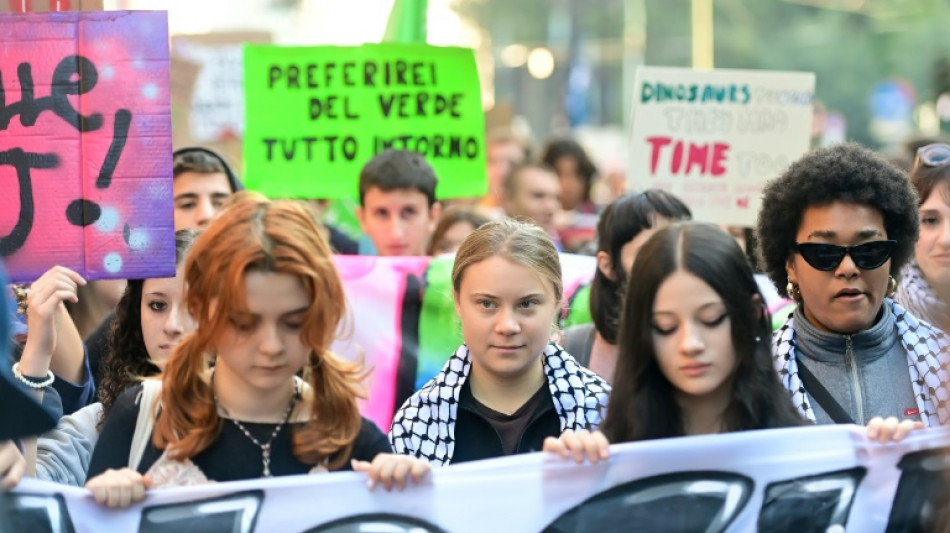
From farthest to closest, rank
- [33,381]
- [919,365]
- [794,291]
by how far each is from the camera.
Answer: [794,291], [919,365], [33,381]

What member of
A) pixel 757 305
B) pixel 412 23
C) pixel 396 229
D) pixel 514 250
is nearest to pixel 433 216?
pixel 396 229

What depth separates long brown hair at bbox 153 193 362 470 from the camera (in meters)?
3.33

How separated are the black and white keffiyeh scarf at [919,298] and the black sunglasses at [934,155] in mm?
344

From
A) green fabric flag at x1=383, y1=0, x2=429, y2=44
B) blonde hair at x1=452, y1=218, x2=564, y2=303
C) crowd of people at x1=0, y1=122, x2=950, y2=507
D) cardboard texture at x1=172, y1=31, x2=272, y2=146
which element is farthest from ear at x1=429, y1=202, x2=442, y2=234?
cardboard texture at x1=172, y1=31, x2=272, y2=146

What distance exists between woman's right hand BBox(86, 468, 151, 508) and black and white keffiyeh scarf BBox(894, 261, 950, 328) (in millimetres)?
2673

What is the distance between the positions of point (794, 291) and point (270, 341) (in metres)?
1.64

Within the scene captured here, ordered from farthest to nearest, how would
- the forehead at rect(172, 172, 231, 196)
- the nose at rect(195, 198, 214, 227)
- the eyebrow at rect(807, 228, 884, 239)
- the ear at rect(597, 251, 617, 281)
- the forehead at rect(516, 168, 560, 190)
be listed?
1. the forehead at rect(516, 168, 560, 190)
2. the forehead at rect(172, 172, 231, 196)
3. the nose at rect(195, 198, 214, 227)
4. the ear at rect(597, 251, 617, 281)
5. the eyebrow at rect(807, 228, 884, 239)

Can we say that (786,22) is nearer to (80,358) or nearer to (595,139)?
(595,139)

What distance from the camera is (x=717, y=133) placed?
287 inches

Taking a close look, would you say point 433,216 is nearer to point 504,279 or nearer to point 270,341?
point 504,279

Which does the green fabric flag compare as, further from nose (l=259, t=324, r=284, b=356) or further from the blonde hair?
nose (l=259, t=324, r=284, b=356)

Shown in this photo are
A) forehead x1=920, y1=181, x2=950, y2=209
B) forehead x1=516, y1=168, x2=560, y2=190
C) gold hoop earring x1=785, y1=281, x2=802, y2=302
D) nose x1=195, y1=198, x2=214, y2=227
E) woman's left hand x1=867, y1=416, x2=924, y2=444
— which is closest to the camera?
woman's left hand x1=867, y1=416, x2=924, y2=444

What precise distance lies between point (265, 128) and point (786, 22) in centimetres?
4101

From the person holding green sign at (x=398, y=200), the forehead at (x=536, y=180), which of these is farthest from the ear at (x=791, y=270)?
the forehead at (x=536, y=180)
